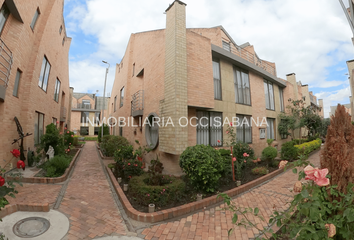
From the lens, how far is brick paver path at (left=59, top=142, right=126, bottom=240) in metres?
3.11

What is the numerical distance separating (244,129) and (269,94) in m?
5.22

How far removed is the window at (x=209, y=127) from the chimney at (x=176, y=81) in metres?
1.62

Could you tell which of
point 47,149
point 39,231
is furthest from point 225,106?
point 47,149

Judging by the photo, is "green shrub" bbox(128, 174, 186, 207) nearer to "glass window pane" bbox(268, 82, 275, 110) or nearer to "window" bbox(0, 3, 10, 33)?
"window" bbox(0, 3, 10, 33)

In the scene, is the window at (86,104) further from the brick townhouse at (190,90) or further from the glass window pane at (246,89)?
the glass window pane at (246,89)

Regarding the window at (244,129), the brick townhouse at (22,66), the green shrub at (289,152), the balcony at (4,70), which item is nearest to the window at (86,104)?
the brick townhouse at (22,66)

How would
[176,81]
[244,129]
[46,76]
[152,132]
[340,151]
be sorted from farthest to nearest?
[46,76], [244,129], [152,132], [176,81], [340,151]

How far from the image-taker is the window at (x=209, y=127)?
25.9ft

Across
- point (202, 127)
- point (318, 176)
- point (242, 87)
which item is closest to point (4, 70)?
point (202, 127)

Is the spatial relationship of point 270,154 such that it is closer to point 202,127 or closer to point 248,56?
point 202,127

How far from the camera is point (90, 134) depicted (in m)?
32.7

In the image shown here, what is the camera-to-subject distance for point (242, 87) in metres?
10.2

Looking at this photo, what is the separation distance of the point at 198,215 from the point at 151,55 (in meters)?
8.24

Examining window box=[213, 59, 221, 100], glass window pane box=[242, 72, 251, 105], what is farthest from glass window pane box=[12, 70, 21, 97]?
glass window pane box=[242, 72, 251, 105]
